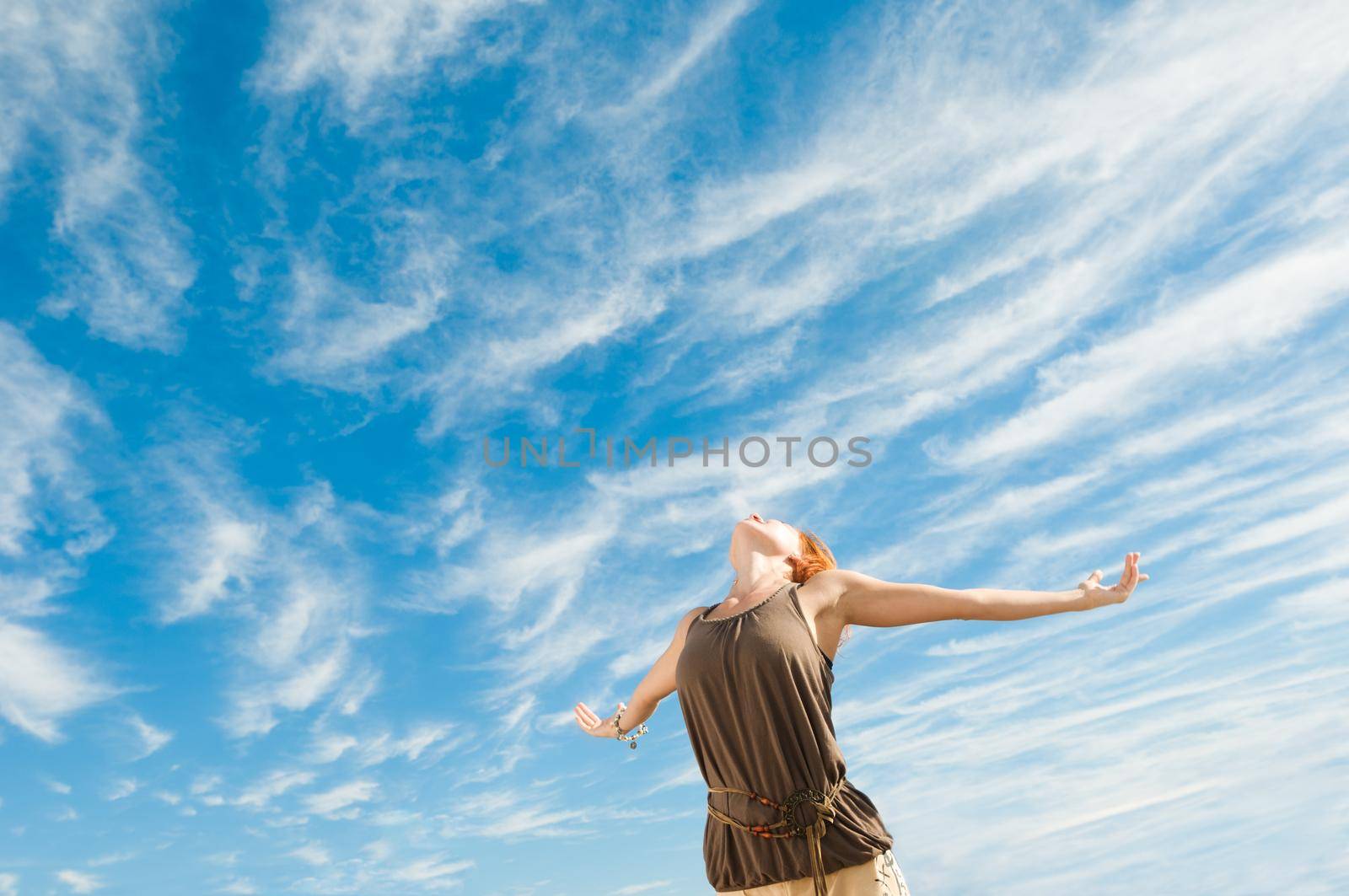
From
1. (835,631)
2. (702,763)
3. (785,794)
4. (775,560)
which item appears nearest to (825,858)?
(785,794)

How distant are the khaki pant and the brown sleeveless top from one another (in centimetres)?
5

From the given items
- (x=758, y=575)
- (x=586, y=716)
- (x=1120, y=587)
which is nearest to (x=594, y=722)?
(x=586, y=716)

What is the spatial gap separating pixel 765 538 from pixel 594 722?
2035mm

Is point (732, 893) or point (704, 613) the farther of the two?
point (704, 613)

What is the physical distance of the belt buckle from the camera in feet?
17.6

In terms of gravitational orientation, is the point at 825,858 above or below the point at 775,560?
below

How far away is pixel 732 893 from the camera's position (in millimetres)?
5672

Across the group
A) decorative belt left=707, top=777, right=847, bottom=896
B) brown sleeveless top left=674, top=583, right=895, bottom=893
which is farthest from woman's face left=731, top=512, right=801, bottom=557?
decorative belt left=707, top=777, right=847, bottom=896

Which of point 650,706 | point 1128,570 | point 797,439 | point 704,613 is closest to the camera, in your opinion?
point 1128,570

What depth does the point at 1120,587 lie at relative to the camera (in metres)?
5.76

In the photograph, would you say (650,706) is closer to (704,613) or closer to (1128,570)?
(704,613)

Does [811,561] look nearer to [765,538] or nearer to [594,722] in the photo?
[765,538]

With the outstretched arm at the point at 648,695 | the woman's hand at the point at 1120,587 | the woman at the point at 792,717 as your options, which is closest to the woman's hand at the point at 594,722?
the outstretched arm at the point at 648,695

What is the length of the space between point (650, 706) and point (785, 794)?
1711 millimetres
